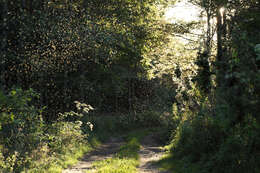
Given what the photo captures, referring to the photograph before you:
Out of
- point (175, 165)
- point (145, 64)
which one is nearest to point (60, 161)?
point (175, 165)

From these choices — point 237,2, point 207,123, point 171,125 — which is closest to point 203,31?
point 171,125

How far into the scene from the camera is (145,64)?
22453mm

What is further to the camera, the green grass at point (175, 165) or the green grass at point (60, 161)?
the green grass at point (60, 161)

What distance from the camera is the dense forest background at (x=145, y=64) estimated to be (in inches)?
279

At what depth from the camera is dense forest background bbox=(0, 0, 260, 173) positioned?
7074 mm

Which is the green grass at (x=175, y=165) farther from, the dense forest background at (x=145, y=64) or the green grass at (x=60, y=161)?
the green grass at (x=60, y=161)

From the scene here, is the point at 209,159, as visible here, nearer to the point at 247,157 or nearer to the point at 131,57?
the point at 247,157

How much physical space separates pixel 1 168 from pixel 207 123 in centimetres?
603

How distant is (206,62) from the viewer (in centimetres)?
1209

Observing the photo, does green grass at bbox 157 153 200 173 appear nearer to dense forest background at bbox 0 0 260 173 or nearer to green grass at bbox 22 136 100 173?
dense forest background at bbox 0 0 260 173

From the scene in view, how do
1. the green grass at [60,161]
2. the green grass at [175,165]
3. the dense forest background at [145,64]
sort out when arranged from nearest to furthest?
the dense forest background at [145,64] → the green grass at [175,165] → the green grass at [60,161]

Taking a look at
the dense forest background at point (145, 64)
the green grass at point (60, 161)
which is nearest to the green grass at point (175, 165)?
the dense forest background at point (145, 64)

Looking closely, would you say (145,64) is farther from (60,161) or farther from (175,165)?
(175,165)

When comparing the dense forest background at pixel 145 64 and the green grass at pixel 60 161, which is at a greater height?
the dense forest background at pixel 145 64
